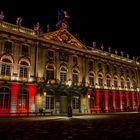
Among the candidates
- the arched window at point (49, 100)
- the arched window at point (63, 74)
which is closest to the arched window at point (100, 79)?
the arched window at point (63, 74)

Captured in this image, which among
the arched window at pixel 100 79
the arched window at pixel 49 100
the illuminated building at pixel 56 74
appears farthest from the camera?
→ the arched window at pixel 100 79

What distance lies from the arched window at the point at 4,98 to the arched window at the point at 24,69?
3.50m

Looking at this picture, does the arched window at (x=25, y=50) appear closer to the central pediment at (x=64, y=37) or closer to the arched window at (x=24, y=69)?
the arched window at (x=24, y=69)

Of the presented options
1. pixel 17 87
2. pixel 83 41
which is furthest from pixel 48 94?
pixel 83 41

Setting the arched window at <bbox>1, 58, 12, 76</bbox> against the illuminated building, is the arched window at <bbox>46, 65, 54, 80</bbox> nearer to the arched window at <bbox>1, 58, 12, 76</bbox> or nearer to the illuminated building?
the illuminated building

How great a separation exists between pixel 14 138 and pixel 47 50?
2587cm

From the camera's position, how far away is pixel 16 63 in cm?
2880

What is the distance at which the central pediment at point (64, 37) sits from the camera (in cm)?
3362

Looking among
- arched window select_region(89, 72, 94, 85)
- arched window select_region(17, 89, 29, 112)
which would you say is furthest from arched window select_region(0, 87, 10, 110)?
arched window select_region(89, 72, 94, 85)

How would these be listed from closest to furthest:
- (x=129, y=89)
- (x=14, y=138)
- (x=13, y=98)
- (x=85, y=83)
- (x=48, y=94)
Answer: (x=14, y=138), (x=13, y=98), (x=48, y=94), (x=85, y=83), (x=129, y=89)

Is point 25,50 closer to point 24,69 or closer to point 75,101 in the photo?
point 24,69

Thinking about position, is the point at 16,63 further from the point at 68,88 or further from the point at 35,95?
the point at 68,88

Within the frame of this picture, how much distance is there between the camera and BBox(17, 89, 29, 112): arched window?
2777cm

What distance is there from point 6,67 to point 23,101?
5828mm
